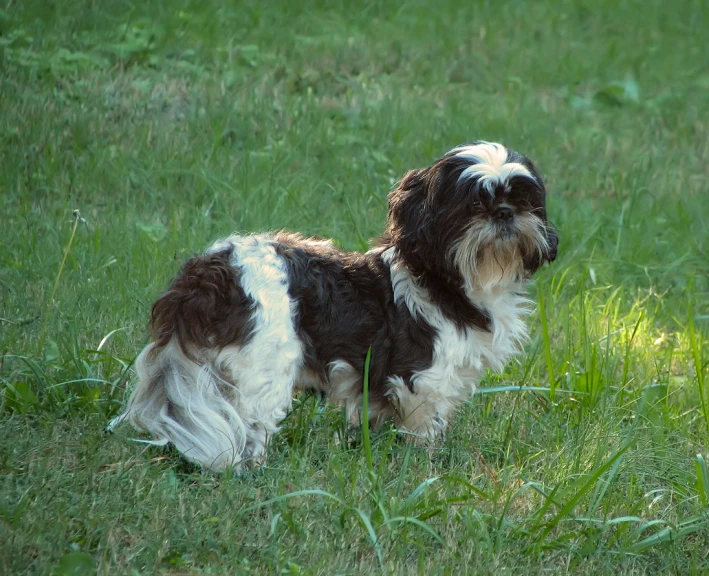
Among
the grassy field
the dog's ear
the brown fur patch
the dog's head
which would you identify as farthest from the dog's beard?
the brown fur patch

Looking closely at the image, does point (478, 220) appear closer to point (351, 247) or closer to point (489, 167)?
point (489, 167)

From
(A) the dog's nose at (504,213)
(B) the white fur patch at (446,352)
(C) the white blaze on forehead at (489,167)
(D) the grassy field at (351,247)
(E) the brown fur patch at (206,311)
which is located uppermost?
(C) the white blaze on forehead at (489,167)

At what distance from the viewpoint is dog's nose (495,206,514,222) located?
153 inches

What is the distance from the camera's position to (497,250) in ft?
12.9

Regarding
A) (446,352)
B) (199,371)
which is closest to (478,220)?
(446,352)

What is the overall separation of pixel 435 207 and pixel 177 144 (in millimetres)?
3916

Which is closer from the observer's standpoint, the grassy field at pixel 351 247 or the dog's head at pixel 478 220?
the grassy field at pixel 351 247

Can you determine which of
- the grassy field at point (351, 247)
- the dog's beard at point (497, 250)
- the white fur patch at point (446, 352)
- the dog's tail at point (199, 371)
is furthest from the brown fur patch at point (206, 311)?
the dog's beard at point (497, 250)

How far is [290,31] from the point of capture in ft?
31.8

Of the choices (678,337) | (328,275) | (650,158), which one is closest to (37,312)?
(328,275)

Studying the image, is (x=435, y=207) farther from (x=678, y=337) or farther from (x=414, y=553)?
(x=678, y=337)

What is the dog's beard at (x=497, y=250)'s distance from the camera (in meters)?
3.89

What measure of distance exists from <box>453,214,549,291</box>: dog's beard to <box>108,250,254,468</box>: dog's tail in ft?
2.90

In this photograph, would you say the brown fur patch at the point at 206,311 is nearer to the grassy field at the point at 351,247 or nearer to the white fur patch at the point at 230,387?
the white fur patch at the point at 230,387
